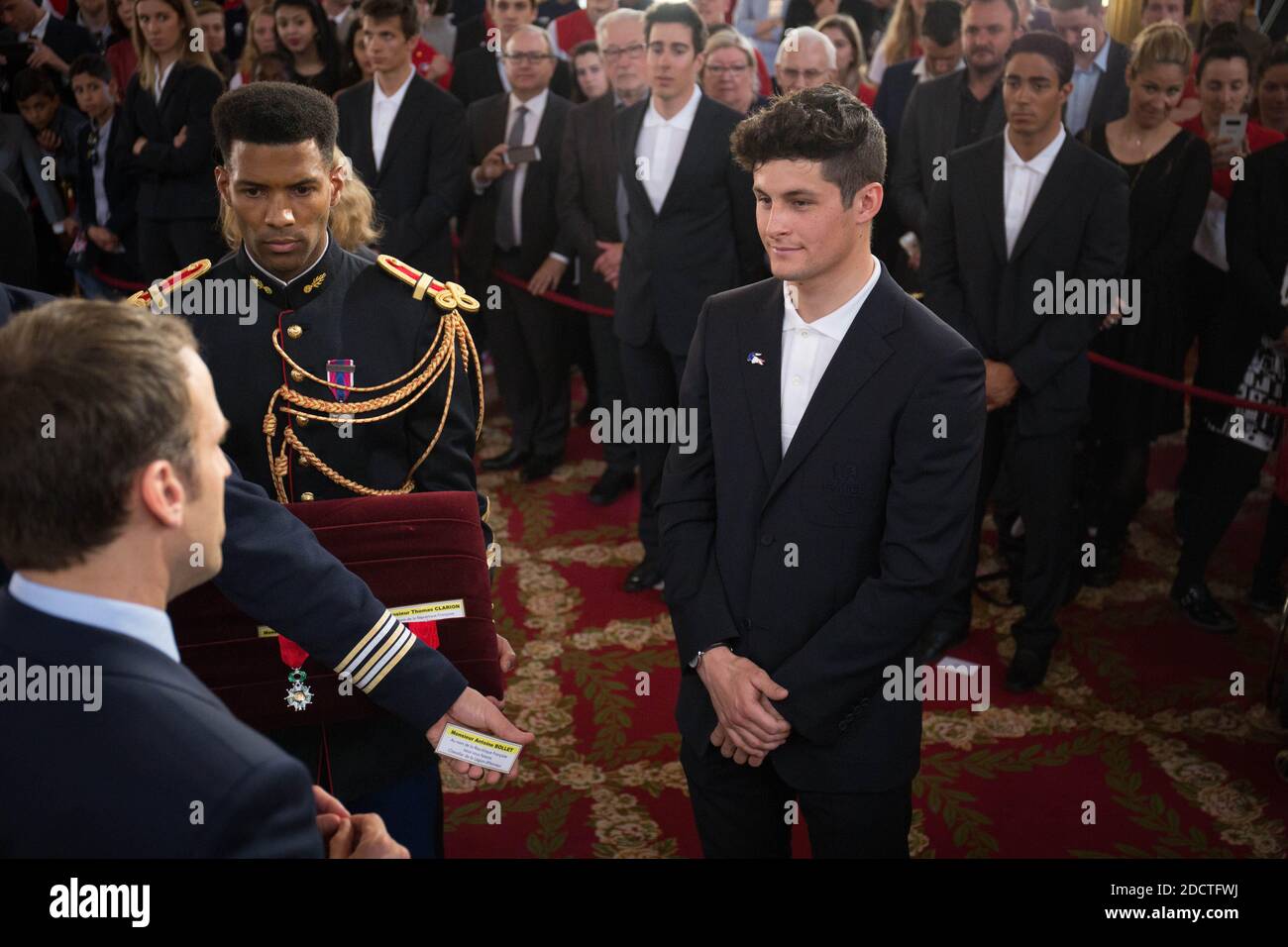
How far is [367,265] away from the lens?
247cm

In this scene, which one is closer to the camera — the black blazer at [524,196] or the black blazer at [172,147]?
the black blazer at [524,196]

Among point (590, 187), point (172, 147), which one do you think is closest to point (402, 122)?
point (590, 187)

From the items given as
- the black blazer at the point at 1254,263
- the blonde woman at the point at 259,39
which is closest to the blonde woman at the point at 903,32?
the black blazer at the point at 1254,263

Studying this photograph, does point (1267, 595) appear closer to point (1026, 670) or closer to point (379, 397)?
point (1026, 670)

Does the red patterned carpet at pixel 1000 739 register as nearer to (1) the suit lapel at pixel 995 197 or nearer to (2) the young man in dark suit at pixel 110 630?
(1) the suit lapel at pixel 995 197

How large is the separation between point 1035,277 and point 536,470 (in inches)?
100

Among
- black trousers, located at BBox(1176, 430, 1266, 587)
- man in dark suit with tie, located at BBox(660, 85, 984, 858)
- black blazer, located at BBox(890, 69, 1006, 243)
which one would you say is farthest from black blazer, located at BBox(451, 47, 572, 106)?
man in dark suit with tie, located at BBox(660, 85, 984, 858)

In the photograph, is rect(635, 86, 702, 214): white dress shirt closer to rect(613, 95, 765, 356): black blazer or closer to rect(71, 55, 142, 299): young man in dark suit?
rect(613, 95, 765, 356): black blazer

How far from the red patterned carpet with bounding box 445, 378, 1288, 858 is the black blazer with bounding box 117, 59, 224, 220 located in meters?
2.37

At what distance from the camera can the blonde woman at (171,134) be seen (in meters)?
5.46

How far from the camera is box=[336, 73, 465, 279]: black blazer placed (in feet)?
16.8

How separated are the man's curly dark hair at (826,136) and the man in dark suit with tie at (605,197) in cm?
280

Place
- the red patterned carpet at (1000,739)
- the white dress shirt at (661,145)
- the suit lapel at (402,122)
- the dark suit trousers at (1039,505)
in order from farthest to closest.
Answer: the suit lapel at (402,122) < the white dress shirt at (661,145) < the dark suit trousers at (1039,505) < the red patterned carpet at (1000,739)
